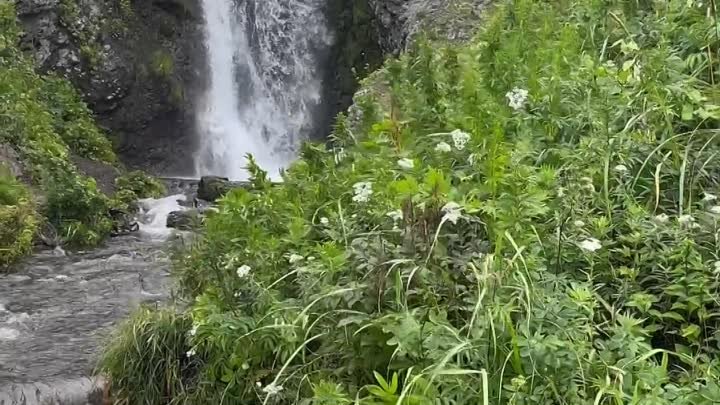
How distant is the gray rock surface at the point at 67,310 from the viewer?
212 inches

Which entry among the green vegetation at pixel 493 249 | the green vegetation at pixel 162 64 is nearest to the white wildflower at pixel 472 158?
the green vegetation at pixel 493 249

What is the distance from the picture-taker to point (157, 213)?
1223 centimetres

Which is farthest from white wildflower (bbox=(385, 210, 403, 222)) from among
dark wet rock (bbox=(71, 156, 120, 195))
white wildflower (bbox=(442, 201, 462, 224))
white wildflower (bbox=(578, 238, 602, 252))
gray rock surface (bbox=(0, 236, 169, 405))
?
dark wet rock (bbox=(71, 156, 120, 195))

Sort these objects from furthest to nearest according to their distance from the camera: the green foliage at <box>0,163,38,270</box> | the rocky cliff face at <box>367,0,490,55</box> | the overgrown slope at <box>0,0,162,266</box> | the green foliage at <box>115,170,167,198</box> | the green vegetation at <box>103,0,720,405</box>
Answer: the green foliage at <box>115,170,167,198</box> < the overgrown slope at <box>0,0,162,266</box> < the rocky cliff face at <box>367,0,490,55</box> < the green foliage at <box>0,163,38,270</box> < the green vegetation at <box>103,0,720,405</box>

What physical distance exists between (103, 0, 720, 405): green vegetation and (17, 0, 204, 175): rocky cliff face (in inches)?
488

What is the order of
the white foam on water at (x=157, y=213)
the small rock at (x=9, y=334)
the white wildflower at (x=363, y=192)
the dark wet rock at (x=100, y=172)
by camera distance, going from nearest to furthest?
1. the white wildflower at (x=363, y=192)
2. the small rock at (x=9, y=334)
3. the white foam on water at (x=157, y=213)
4. the dark wet rock at (x=100, y=172)

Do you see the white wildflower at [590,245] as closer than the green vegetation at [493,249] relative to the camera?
No

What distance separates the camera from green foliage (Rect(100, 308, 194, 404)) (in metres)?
4.10

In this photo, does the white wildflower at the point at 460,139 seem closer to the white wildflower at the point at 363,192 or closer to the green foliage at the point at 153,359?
the white wildflower at the point at 363,192

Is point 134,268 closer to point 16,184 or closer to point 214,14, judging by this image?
point 16,184

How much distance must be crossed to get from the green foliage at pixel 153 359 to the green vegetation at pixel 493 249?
0.04ft

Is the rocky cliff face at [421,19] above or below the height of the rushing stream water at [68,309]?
above

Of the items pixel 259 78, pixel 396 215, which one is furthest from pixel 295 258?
pixel 259 78

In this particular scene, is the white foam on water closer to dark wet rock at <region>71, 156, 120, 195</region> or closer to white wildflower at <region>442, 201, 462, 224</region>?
dark wet rock at <region>71, 156, 120, 195</region>
